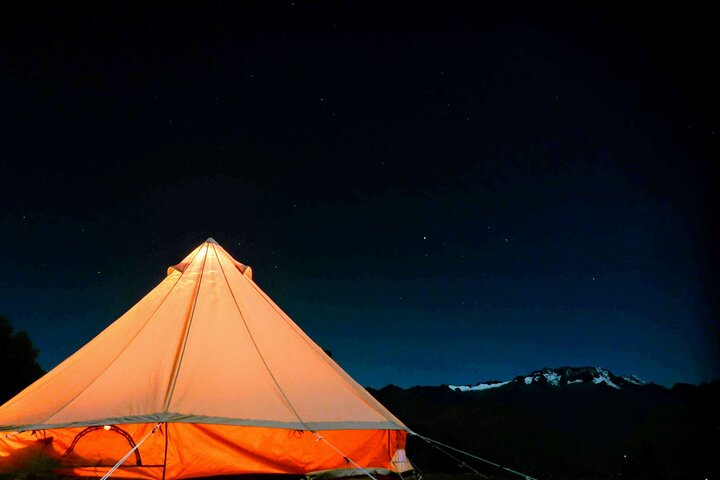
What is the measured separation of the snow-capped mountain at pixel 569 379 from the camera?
6880 inches

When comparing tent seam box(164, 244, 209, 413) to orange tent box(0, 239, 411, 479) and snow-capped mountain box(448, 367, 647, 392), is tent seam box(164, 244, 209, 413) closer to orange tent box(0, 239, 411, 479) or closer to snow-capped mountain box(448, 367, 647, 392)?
orange tent box(0, 239, 411, 479)

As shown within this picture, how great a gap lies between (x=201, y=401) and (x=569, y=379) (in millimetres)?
197135

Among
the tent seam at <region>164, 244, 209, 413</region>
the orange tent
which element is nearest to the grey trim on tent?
the orange tent

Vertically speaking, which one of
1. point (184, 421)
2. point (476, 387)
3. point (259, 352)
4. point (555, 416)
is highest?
point (476, 387)

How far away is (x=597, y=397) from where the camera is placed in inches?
6314

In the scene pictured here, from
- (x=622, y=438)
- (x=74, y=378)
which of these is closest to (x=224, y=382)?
(x=74, y=378)

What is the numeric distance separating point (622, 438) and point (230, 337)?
128 metres

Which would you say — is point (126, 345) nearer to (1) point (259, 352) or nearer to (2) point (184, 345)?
(2) point (184, 345)

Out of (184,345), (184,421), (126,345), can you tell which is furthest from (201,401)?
(126,345)

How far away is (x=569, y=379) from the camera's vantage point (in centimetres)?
18338

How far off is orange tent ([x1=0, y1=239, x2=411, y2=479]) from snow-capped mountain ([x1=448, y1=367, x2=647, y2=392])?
169 m

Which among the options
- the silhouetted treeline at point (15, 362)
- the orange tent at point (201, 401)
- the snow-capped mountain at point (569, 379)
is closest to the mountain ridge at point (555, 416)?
the snow-capped mountain at point (569, 379)

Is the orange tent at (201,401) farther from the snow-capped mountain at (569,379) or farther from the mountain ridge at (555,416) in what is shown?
the snow-capped mountain at (569,379)

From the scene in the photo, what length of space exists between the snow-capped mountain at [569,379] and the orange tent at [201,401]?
169 metres
